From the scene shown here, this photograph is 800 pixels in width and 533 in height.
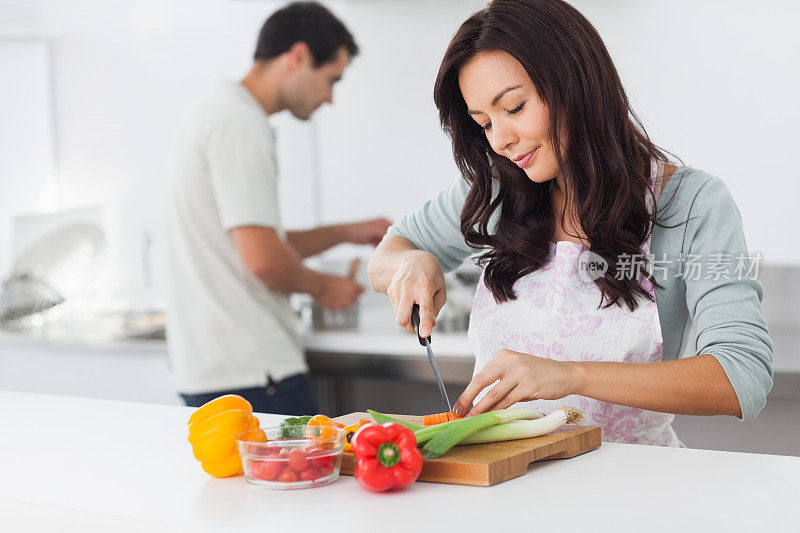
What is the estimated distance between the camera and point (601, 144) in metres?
1.44

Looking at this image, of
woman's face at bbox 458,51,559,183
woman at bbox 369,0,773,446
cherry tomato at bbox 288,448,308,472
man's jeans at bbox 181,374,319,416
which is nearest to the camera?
cherry tomato at bbox 288,448,308,472

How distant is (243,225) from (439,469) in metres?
1.36

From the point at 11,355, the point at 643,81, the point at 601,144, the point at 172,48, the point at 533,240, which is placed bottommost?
the point at 11,355

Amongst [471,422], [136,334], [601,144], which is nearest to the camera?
[471,422]

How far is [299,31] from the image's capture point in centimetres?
246

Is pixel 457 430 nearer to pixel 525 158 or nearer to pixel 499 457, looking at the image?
pixel 499 457

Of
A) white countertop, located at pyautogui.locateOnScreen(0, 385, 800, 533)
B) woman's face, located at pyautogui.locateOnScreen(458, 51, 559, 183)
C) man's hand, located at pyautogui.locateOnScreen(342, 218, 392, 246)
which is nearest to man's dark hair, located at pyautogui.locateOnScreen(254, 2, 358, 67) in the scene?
man's hand, located at pyautogui.locateOnScreen(342, 218, 392, 246)

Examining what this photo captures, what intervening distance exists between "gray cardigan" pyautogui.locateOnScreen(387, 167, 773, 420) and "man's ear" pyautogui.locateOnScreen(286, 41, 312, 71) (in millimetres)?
1299

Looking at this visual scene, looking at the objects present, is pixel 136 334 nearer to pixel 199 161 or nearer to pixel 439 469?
pixel 199 161

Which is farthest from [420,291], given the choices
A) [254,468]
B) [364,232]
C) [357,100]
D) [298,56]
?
[357,100]

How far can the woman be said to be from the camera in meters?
1.30

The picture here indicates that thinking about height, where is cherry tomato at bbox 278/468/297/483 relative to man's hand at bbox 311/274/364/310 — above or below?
below

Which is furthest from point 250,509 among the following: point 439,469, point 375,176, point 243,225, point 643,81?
point 375,176

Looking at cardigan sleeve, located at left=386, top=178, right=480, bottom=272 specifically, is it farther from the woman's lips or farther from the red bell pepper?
the red bell pepper
